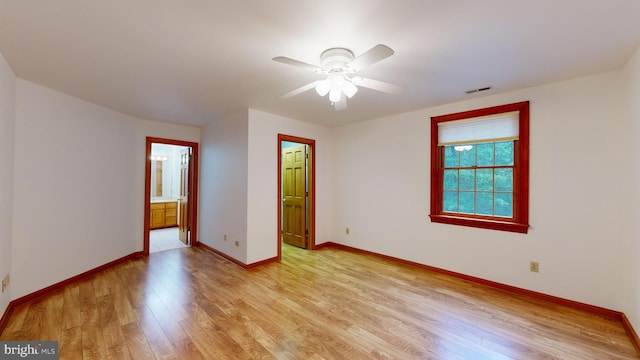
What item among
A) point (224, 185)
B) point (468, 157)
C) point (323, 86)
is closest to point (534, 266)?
point (468, 157)

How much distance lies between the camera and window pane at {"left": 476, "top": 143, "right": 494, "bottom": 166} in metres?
3.27

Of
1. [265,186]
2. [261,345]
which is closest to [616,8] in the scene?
[261,345]

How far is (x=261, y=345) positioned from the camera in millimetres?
2045

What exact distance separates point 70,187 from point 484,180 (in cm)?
535

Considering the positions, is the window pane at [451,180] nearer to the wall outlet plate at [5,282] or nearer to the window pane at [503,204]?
the window pane at [503,204]

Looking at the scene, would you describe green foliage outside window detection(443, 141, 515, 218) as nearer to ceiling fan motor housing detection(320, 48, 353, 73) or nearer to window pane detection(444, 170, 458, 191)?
window pane detection(444, 170, 458, 191)

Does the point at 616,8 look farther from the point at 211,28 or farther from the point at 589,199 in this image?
the point at 211,28

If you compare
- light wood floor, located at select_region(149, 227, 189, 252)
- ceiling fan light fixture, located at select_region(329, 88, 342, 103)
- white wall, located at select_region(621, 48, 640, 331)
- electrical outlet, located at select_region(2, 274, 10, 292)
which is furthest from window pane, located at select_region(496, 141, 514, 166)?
light wood floor, located at select_region(149, 227, 189, 252)

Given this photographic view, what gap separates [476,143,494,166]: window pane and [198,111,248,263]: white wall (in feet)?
10.7

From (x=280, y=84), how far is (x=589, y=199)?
11.3 feet

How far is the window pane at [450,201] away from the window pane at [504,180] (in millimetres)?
521

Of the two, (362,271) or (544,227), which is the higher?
(544,227)

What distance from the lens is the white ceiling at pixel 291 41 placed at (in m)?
1.56

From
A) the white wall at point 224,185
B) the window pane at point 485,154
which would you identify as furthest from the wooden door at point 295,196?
the window pane at point 485,154
